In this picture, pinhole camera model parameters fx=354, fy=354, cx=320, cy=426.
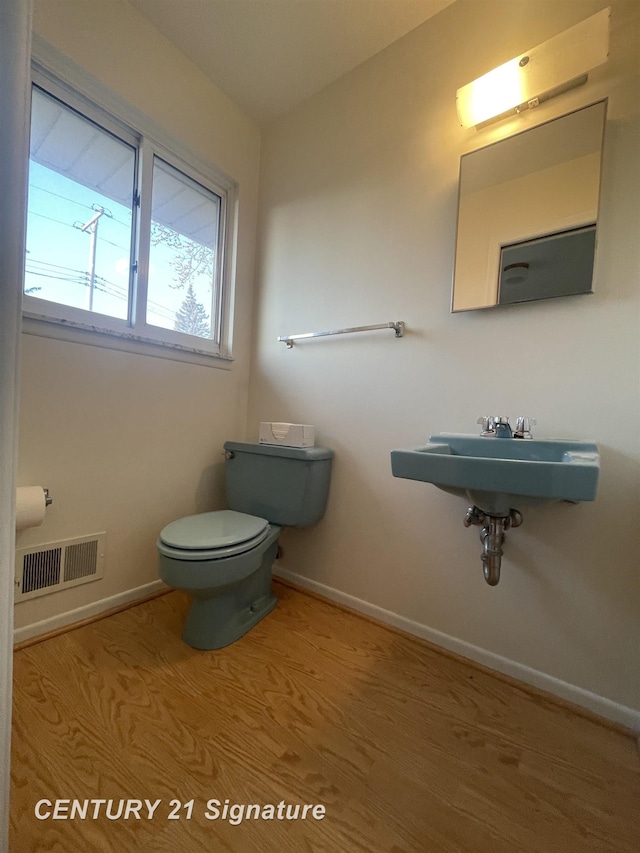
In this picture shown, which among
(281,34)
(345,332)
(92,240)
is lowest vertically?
(345,332)

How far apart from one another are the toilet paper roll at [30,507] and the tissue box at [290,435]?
825 millimetres

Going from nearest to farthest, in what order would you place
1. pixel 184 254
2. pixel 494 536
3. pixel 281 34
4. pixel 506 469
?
pixel 506 469, pixel 494 536, pixel 281 34, pixel 184 254

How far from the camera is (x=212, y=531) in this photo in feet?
4.15

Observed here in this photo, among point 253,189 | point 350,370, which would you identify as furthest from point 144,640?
point 253,189

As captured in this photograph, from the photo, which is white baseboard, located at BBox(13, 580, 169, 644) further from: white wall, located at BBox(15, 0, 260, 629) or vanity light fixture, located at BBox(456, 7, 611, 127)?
vanity light fixture, located at BBox(456, 7, 611, 127)

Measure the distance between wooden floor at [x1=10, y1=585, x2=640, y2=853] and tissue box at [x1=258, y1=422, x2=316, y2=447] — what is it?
772 mm

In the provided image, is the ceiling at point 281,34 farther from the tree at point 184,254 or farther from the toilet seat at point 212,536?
the toilet seat at point 212,536

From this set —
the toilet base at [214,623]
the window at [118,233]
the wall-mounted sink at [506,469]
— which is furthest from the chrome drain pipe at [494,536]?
the window at [118,233]

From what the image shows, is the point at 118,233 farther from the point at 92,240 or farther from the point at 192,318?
the point at 192,318

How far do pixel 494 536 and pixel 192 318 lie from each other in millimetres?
1614

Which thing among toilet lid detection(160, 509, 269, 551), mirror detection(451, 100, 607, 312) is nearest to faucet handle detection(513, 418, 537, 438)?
mirror detection(451, 100, 607, 312)

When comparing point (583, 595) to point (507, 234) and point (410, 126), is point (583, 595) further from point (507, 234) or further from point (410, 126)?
point (410, 126)

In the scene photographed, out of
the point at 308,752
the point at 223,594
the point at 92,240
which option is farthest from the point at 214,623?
the point at 92,240

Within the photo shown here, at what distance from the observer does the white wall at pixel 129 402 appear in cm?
125
